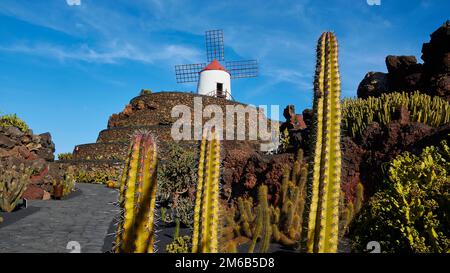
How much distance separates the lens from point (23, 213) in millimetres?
12023

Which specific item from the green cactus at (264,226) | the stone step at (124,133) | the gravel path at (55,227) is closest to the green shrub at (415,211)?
the green cactus at (264,226)

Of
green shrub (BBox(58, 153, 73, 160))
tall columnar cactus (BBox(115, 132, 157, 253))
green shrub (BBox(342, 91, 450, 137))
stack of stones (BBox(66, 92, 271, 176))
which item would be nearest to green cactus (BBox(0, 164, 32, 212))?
green shrub (BBox(342, 91, 450, 137))

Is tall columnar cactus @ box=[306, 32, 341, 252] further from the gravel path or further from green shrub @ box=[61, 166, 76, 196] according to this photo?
green shrub @ box=[61, 166, 76, 196]

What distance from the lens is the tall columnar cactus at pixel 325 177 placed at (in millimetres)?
3604

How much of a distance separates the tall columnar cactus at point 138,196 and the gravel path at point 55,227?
8.35 ft

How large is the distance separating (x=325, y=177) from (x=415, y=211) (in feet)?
6.16

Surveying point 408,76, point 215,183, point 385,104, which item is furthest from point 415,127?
point 408,76

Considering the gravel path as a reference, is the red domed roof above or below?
above

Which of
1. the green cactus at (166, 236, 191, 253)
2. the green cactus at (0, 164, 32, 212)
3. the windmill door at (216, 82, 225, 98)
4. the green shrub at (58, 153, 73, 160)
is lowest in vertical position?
the green cactus at (166, 236, 191, 253)

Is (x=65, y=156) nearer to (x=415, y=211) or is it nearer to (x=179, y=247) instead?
(x=179, y=247)

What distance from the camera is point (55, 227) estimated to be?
9945 millimetres

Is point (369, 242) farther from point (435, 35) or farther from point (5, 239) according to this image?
point (435, 35)

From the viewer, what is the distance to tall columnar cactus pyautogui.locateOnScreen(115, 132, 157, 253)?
10.7 ft

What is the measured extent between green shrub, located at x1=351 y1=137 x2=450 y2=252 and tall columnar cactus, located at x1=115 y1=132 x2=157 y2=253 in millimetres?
3026
